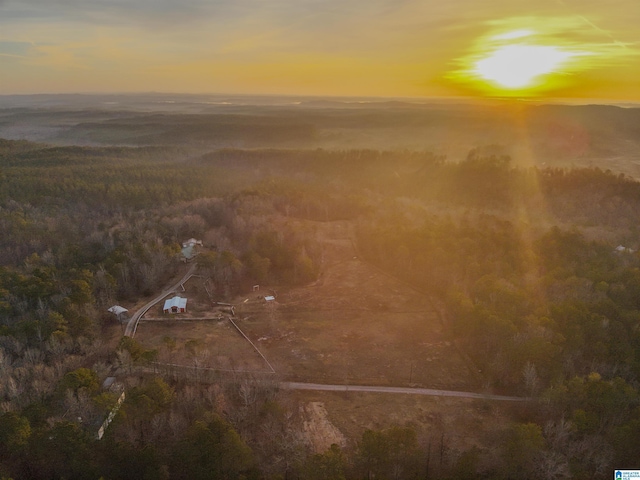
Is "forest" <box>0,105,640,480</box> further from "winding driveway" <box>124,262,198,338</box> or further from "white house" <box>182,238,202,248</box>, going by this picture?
"winding driveway" <box>124,262,198,338</box>

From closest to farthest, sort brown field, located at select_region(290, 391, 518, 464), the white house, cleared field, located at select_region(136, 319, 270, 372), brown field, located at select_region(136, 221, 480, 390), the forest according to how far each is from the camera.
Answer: the forest
brown field, located at select_region(290, 391, 518, 464)
brown field, located at select_region(136, 221, 480, 390)
cleared field, located at select_region(136, 319, 270, 372)
the white house

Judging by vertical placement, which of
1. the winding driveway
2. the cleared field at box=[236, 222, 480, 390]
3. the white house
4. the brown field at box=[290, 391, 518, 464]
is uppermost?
the white house

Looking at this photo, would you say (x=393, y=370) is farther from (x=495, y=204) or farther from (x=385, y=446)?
(x=495, y=204)

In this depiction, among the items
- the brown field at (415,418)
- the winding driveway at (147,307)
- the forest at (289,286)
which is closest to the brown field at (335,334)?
the winding driveway at (147,307)

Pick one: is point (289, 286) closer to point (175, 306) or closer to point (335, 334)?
point (335, 334)

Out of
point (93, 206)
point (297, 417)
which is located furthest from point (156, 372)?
point (93, 206)

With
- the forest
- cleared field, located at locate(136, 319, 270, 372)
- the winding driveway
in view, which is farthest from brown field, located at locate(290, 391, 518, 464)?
the winding driveway
